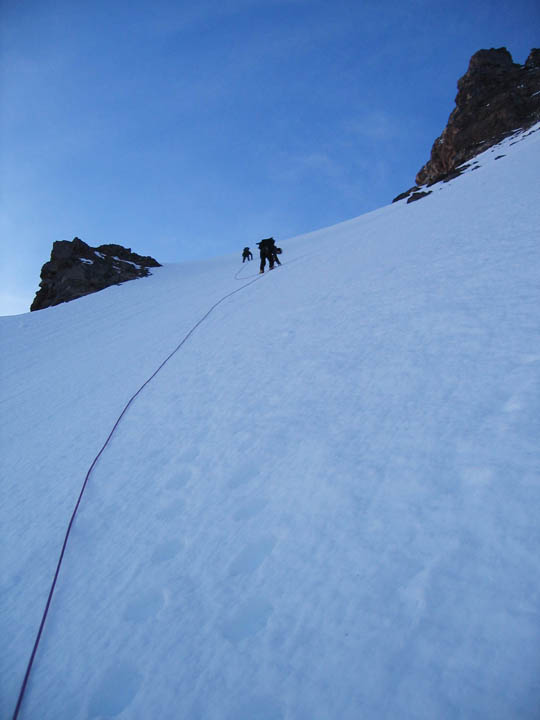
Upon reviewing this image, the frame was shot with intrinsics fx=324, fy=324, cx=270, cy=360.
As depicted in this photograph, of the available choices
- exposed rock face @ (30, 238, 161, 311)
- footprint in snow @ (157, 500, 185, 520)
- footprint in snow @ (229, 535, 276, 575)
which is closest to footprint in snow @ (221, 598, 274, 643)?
footprint in snow @ (229, 535, 276, 575)

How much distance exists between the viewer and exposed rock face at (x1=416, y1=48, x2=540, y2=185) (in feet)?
95.0

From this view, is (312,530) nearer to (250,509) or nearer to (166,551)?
(250,509)

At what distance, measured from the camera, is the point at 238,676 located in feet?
4.13

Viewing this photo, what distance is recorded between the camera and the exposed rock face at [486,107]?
2897cm

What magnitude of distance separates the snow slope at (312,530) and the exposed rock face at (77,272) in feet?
59.8

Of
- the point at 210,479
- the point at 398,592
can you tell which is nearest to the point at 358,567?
the point at 398,592

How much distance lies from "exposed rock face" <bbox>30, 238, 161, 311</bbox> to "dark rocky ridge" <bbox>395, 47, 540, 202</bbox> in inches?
949

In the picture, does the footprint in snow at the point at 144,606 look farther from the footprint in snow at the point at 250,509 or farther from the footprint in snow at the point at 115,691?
the footprint in snow at the point at 250,509

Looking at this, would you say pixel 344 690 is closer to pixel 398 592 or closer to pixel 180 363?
pixel 398 592

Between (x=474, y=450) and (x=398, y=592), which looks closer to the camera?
(x=398, y=592)

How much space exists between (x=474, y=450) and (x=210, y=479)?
1.63m

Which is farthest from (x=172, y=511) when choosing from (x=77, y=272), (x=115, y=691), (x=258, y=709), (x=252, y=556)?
(x=77, y=272)

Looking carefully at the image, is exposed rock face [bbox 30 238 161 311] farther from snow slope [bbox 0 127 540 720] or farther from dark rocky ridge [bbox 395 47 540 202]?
dark rocky ridge [bbox 395 47 540 202]

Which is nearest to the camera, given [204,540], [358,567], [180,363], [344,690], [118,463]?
[344,690]
